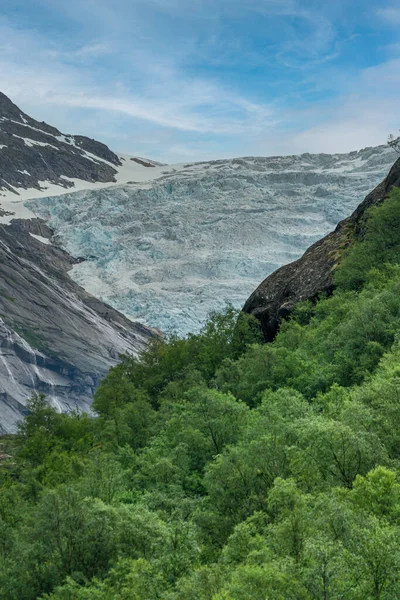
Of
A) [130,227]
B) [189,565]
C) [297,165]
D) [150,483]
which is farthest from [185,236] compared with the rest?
[189,565]

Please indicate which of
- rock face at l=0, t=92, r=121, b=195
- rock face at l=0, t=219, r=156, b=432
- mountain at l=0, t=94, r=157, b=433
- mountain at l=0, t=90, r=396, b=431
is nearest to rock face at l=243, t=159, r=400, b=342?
mountain at l=0, t=94, r=157, b=433

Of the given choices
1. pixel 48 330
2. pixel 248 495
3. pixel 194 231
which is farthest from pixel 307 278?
pixel 194 231

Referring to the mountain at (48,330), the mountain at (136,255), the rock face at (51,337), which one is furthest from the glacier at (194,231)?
the rock face at (51,337)

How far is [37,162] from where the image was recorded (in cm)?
17738

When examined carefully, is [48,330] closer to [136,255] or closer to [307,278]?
[136,255]

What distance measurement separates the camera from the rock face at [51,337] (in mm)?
83375

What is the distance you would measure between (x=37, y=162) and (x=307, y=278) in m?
151

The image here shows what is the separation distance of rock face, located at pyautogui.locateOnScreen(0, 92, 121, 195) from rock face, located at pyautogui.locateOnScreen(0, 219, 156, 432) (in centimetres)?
6221

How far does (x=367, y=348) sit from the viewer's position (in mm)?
21031

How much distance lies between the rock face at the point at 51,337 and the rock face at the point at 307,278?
A: 4111cm

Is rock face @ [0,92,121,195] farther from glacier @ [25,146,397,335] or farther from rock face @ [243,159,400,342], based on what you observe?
rock face @ [243,159,400,342]

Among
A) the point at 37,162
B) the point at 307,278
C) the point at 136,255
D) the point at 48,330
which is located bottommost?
the point at 48,330

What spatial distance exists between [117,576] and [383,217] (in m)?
Answer: 28.5

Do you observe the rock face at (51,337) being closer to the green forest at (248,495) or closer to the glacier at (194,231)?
the glacier at (194,231)
